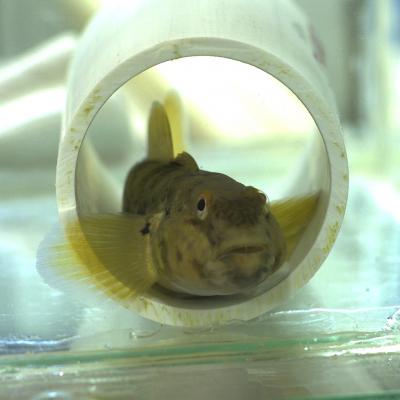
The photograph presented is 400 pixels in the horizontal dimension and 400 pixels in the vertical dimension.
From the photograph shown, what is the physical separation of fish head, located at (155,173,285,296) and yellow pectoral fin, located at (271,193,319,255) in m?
0.13

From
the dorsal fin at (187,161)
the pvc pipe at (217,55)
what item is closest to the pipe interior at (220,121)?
the dorsal fin at (187,161)

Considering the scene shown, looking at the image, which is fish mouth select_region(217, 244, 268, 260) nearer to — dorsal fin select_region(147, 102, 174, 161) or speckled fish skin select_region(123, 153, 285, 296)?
speckled fish skin select_region(123, 153, 285, 296)

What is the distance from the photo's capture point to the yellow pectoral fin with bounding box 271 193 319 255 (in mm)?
1098

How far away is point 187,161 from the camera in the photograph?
1217 mm

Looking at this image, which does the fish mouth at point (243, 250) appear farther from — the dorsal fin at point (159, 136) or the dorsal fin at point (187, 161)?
the dorsal fin at point (159, 136)

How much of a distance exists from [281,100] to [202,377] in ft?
7.82

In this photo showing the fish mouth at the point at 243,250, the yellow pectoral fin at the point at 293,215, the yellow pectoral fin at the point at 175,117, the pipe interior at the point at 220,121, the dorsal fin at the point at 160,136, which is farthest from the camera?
the pipe interior at the point at 220,121

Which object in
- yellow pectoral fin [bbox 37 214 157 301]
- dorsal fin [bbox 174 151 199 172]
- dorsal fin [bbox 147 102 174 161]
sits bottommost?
yellow pectoral fin [bbox 37 214 157 301]

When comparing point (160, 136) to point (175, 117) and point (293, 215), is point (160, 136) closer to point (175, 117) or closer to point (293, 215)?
point (175, 117)

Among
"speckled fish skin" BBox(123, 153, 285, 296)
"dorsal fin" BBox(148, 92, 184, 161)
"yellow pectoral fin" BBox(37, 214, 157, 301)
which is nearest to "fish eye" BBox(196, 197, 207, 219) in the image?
"speckled fish skin" BBox(123, 153, 285, 296)

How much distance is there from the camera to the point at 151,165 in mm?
1346

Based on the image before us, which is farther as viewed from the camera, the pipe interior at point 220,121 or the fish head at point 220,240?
the pipe interior at point 220,121

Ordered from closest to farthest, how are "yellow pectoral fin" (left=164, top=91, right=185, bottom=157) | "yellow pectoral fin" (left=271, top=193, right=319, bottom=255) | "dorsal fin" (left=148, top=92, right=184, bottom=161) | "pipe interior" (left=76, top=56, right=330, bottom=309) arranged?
"yellow pectoral fin" (left=271, top=193, right=319, bottom=255) < "dorsal fin" (left=148, top=92, right=184, bottom=161) < "yellow pectoral fin" (left=164, top=91, right=185, bottom=157) < "pipe interior" (left=76, top=56, right=330, bottom=309)

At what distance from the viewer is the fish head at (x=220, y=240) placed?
89cm
